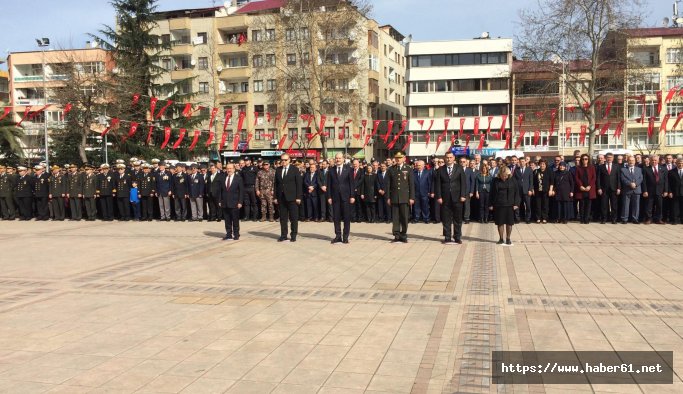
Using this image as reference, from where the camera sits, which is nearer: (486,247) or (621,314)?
(621,314)

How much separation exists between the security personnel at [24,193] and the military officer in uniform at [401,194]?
47.7 feet

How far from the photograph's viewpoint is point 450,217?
1327 cm

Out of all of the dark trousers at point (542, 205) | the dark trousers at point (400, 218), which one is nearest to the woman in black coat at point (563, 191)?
the dark trousers at point (542, 205)

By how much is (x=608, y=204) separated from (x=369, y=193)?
6862 mm

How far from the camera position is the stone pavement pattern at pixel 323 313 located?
507cm

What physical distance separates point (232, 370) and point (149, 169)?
16091mm

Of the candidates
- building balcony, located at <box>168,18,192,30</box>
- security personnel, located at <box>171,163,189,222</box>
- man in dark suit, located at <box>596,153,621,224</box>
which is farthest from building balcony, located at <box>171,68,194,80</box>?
man in dark suit, located at <box>596,153,621,224</box>

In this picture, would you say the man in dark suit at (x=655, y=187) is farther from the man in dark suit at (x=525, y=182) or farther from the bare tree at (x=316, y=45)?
the bare tree at (x=316, y=45)

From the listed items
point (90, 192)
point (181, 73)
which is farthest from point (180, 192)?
point (181, 73)

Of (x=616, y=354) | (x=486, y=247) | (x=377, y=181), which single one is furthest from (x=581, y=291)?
(x=377, y=181)

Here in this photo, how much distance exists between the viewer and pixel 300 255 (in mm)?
11711

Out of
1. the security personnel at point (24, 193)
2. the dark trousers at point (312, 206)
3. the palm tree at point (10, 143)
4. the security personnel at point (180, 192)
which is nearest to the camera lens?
the dark trousers at point (312, 206)

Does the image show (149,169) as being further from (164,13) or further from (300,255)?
(164,13)

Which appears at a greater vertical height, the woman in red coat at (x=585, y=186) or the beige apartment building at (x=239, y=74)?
the beige apartment building at (x=239, y=74)
